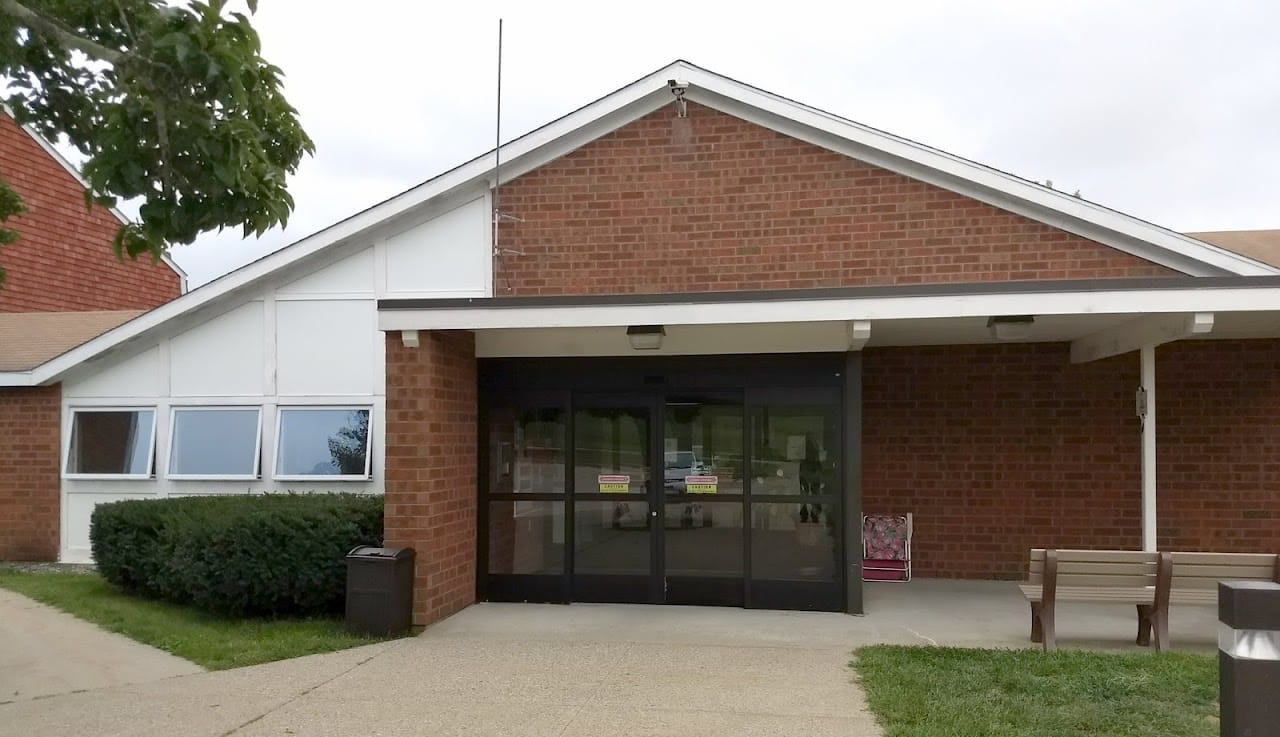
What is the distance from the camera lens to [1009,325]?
351 inches

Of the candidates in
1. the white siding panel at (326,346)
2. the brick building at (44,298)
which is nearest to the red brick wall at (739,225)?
the white siding panel at (326,346)

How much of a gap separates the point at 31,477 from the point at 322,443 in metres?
4.21

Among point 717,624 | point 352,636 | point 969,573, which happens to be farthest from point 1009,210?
point 352,636

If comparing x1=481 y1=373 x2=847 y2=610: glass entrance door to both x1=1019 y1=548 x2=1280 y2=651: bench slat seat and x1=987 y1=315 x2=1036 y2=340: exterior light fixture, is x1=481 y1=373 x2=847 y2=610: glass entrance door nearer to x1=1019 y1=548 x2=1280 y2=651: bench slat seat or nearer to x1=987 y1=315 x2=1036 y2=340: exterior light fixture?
x1=987 y1=315 x2=1036 y2=340: exterior light fixture

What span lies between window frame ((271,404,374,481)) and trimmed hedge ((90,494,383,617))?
7.28ft

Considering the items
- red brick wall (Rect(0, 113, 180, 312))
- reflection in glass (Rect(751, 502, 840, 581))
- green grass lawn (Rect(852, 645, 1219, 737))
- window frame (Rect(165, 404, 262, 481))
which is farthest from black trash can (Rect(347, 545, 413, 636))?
red brick wall (Rect(0, 113, 180, 312))

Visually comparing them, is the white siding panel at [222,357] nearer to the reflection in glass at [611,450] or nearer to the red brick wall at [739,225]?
the red brick wall at [739,225]

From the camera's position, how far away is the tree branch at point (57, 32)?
18.2 ft

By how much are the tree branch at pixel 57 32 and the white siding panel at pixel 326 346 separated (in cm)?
639

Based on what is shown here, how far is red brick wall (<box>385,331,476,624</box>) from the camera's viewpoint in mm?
8750

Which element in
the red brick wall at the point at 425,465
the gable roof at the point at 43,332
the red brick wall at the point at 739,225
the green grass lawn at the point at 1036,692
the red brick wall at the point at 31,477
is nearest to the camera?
the green grass lawn at the point at 1036,692

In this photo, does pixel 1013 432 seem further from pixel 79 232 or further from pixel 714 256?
pixel 79 232

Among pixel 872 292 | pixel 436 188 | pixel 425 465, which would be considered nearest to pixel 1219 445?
pixel 872 292

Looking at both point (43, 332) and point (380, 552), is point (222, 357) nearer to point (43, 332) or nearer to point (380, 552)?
point (43, 332)
